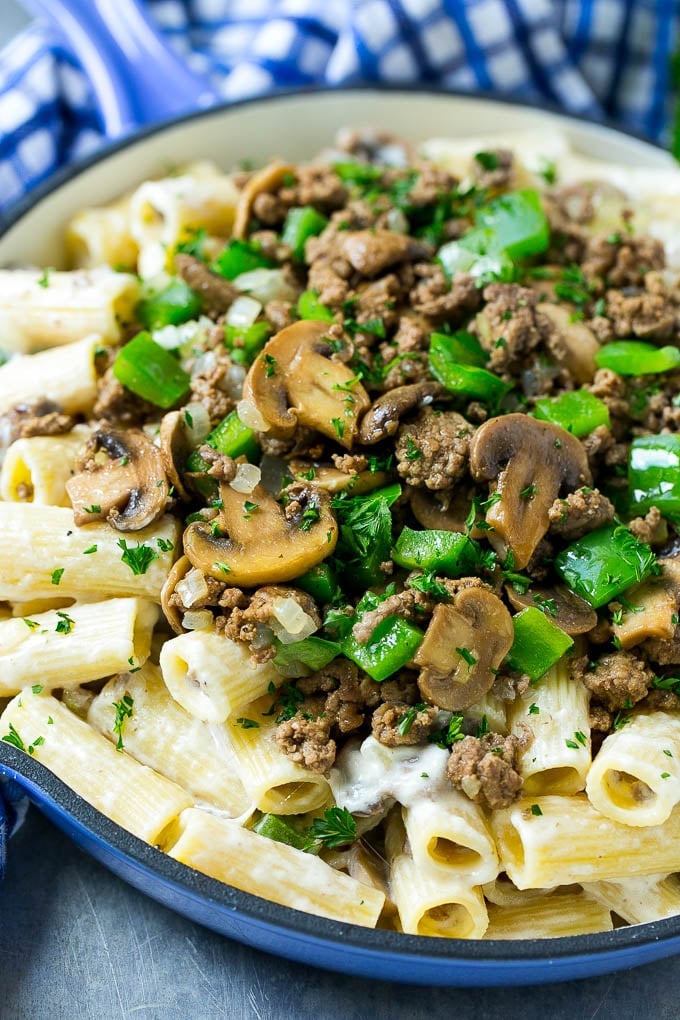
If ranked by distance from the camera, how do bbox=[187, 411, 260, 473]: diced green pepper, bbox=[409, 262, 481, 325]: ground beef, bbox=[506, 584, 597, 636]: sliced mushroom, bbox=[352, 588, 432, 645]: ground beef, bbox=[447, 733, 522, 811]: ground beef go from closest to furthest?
bbox=[447, 733, 522, 811]: ground beef, bbox=[352, 588, 432, 645]: ground beef, bbox=[506, 584, 597, 636]: sliced mushroom, bbox=[187, 411, 260, 473]: diced green pepper, bbox=[409, 262, 481, 325]: ground beef

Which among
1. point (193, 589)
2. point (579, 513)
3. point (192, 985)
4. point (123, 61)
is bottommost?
point (192, 985)

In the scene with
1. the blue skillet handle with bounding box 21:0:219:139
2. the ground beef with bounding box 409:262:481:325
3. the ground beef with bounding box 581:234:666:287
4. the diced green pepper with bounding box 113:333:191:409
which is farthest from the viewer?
the blue skillet handle with bounding box 21:0:219:139

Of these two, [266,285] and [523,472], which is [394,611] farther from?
[266,285]

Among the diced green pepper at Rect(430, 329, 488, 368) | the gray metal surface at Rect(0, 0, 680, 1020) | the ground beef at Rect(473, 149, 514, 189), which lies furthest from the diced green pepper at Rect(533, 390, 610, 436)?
the gray metal surface at Rect(0, 0, 680, 1020)

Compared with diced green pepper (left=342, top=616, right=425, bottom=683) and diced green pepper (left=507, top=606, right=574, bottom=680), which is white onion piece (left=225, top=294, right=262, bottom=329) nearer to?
diced green pepper (left=342, top=616, right=425, bottom=683)

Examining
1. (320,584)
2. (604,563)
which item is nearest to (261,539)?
(320,584)

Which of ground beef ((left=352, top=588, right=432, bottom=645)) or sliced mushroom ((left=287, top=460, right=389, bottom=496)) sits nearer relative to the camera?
ground beef ((left=352, top=588, right=432, bottom=645))

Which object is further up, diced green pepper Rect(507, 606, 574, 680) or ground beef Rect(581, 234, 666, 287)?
ground beef Rect(581, 234, 666, 287)

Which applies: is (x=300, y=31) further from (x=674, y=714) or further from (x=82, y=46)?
(x=674, y=714)
